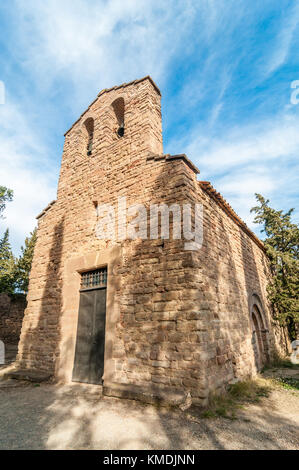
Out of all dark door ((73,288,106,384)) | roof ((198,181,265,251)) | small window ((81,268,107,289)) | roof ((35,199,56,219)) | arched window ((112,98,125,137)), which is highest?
arched window ((112,98,125,137))

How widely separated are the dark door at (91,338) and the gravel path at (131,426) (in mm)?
853

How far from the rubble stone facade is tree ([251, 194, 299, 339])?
232 centimetres

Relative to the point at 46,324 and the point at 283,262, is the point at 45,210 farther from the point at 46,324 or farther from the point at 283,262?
the point at 283,262

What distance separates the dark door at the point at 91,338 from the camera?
5059mm

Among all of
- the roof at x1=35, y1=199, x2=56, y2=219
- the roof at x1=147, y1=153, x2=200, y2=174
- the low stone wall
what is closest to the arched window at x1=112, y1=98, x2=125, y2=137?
the roof at x1=147, y1=153, x2=200, y2=174

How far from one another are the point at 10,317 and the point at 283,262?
14.4 metres

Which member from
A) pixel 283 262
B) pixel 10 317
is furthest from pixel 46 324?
pixel 283 262

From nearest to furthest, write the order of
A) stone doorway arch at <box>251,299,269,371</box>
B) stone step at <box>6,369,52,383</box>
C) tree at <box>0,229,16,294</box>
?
stone step at <box>6,369,52,383</box>
stone doorway arch at <box>251,299,269,371</box>
tree at <box>0,229,16,294</box>

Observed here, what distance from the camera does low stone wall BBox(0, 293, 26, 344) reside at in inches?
485

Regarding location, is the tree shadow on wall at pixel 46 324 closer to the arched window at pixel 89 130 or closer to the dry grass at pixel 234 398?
the arched window at pixel 89 130

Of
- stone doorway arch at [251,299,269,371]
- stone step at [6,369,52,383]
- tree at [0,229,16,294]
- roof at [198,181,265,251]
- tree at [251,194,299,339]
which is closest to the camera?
stone step at [6,369,52,383]

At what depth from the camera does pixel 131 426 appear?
9.73ft

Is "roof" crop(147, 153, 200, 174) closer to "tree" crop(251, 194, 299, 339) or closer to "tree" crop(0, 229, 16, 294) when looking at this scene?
"tree" crop(251, 194, 299, 339)

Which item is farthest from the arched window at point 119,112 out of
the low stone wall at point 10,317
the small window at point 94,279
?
the low stone wall at point 10,317
